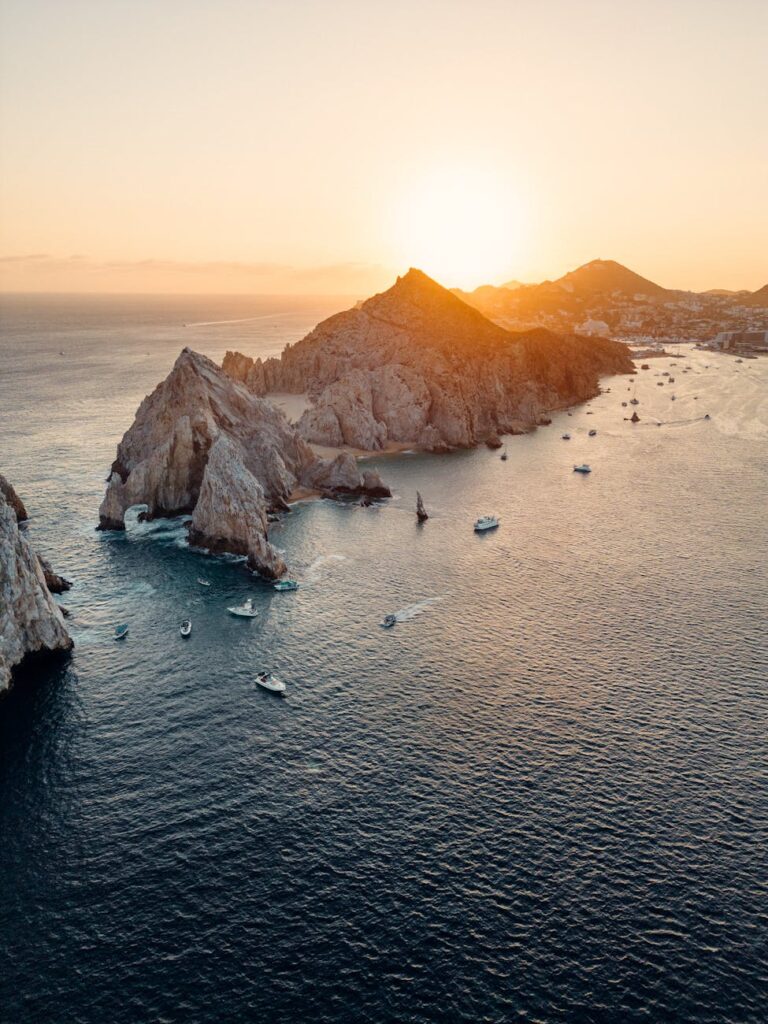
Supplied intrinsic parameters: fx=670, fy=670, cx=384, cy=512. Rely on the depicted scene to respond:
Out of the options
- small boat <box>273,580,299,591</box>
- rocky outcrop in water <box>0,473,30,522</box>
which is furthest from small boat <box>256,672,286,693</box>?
rocky outcrop in water <box>0,473,30,522</box>

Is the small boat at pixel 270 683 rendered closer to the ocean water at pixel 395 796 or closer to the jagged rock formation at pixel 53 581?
the ocean water at pixel 395 796

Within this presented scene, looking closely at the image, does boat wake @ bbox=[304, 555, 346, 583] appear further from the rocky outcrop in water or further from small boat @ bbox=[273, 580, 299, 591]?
A: the rocky outcrop in water

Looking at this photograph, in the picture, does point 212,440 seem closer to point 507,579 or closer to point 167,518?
point 167,518

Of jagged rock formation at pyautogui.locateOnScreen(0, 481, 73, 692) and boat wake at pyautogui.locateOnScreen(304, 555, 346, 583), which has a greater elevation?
jagged rock formation at pyautogui.locateOnScreen(0, 481, 73, 692)

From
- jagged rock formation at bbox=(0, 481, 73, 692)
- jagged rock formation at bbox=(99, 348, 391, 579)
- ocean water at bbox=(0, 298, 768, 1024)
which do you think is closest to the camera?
ocean water at bbox=(0, 298, 768, 1024)

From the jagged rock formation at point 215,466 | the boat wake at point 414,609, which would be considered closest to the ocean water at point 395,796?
the boat wake at point 414,609

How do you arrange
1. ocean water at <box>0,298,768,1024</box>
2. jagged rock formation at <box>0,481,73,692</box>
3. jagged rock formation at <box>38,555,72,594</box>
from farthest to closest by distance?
jagged rock formation at <box>38,555,72,594</box> < jagged rock formation at <box>0,481,73,692</box> < ocean water at <box>0,298,768,1024</box>

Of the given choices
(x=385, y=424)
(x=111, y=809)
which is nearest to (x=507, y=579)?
(x=111, y=809)
